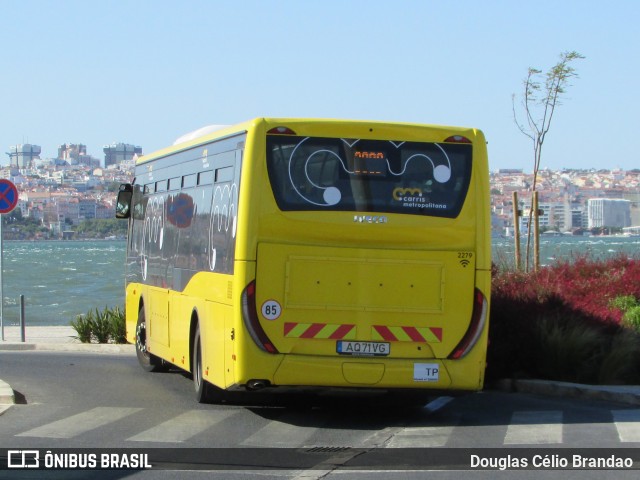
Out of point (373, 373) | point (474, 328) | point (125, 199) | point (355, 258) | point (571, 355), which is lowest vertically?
point (571, 355)

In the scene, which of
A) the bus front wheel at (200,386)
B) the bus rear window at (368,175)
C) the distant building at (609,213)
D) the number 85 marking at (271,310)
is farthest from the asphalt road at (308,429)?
the distant building at (609,213)

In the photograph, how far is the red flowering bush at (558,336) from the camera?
626 inches

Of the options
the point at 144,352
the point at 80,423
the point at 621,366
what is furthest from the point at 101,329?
the point at 621,366

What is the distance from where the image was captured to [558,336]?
16094mm

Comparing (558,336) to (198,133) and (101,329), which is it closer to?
(198,133)

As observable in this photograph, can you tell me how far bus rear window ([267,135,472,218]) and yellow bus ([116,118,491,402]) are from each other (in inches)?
0.4

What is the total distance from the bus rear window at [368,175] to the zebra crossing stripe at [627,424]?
9.10ft

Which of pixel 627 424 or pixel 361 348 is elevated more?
pixel 361 348

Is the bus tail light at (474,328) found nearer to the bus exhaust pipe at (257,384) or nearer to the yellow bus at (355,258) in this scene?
the yellow bus at (355,258)

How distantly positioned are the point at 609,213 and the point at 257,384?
64.4m

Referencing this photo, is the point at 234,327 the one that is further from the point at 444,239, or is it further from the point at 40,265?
the point at 40,265

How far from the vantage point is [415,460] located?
34.7 ft

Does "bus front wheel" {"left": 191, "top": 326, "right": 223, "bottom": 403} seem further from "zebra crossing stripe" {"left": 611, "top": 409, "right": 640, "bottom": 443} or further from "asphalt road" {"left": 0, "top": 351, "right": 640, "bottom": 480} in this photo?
"zebra crossing stripe" {"left": 611, "top": 409, "right": 640, "bottom": 443}

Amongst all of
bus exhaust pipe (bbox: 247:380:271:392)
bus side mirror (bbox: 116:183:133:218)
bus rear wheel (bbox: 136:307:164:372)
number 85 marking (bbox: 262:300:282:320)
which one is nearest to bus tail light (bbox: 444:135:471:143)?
number 85 marking (bbox: 262:300:282:320)
